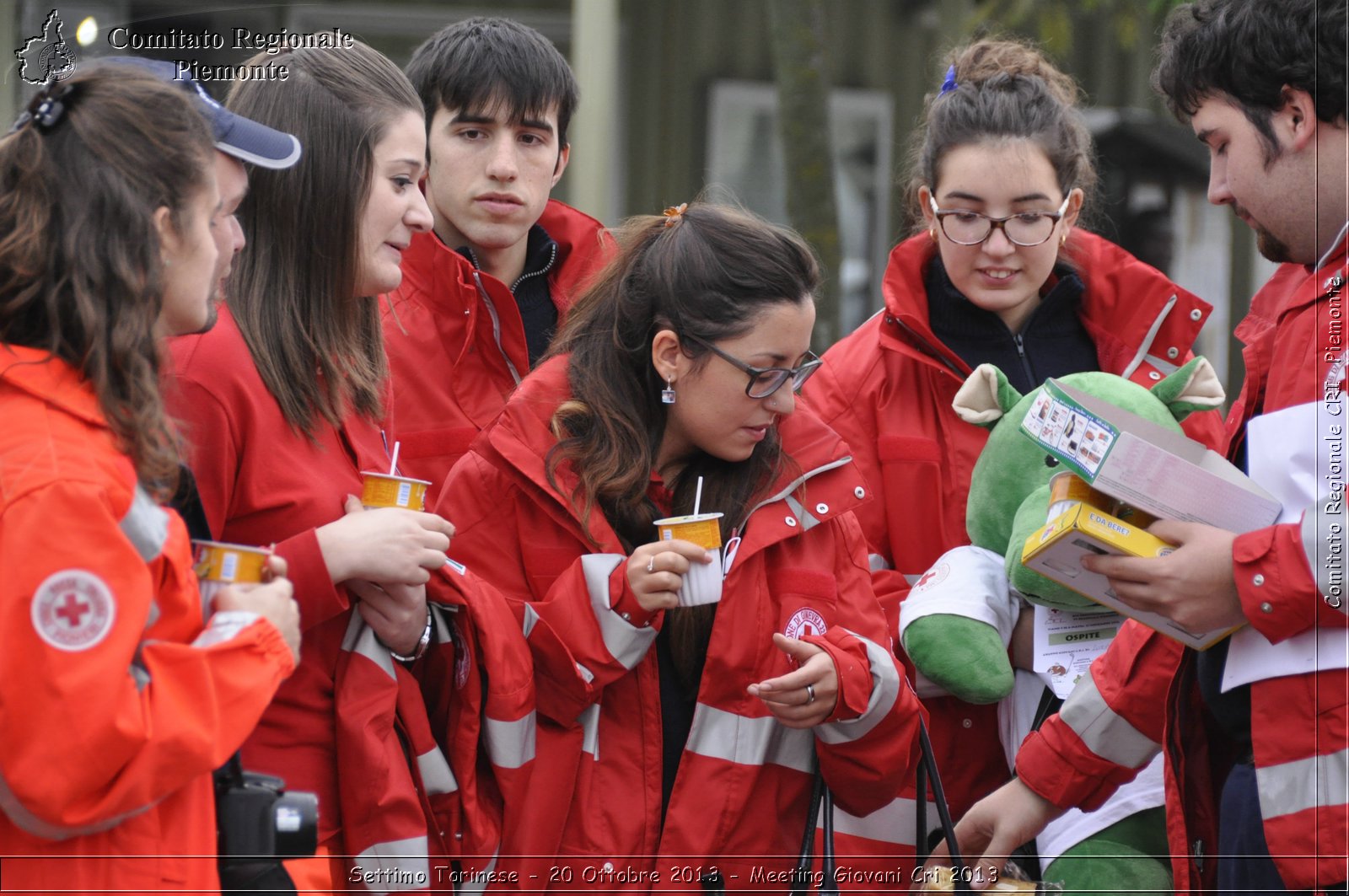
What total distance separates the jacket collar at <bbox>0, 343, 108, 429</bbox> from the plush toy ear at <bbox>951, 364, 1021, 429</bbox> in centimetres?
218

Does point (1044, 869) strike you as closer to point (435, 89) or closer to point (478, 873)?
point (478, 873)

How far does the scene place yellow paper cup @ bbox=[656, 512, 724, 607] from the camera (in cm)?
287

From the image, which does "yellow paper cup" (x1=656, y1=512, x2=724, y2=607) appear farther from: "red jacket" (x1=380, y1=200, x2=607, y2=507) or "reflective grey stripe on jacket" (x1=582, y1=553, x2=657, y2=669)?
"red jacket" (x1=380, y1=200, x2=607, y2=507)

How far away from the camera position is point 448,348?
3881mm

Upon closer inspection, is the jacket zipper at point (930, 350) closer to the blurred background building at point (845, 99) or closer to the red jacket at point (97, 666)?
the red jacket at point (97, 666)

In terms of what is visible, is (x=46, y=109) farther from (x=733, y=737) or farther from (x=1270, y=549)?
(x=1270, y=549)

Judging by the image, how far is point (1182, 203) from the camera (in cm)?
999

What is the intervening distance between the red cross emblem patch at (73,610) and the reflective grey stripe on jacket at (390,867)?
2.95 ft

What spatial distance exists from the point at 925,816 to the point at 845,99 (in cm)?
733

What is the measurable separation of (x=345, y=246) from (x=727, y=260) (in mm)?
893

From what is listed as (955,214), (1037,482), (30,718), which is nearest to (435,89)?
(955,214)

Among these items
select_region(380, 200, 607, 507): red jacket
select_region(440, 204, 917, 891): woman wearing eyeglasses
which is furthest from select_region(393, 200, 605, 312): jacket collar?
select_region(440, 204, 917, 891): woman wearing eyeglasses

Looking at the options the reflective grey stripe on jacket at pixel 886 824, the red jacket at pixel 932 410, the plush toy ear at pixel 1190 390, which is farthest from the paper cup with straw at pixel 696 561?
the plush toy ear at pixel 1190 390

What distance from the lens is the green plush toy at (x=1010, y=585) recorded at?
3.26m
